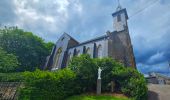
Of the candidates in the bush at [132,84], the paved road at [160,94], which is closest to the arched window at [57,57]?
the bush at [132,84]

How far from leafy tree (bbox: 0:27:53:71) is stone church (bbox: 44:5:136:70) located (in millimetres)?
3130

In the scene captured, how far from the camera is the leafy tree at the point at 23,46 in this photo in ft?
115

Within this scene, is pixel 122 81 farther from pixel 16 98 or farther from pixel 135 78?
pixel 16 98

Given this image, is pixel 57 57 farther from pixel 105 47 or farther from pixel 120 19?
pixel 120 19

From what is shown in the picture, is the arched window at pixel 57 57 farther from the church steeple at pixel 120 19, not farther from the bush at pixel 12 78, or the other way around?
the bush at pixel 12 78

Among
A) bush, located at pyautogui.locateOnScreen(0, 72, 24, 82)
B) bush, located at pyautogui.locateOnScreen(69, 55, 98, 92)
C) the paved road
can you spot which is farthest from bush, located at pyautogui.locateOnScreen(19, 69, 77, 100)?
the paved road

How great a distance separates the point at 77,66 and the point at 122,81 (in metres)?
5.09

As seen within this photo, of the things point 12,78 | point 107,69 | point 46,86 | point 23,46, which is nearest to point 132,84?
point 107,69

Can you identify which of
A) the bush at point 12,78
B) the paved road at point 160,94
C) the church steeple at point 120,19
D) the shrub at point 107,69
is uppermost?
the church steeple at point 120,19

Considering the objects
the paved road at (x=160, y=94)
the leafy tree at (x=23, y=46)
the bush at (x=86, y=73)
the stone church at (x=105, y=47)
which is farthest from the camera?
the leafy tree at (x=23, y=46)

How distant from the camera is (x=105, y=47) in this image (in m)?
27.3

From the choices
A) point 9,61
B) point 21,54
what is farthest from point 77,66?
point 21,54

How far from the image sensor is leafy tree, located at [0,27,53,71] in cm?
3512

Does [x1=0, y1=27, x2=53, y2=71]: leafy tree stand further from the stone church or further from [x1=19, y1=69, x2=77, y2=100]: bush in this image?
[x1=19, y1=69, x2=77, y2=100]: bush
